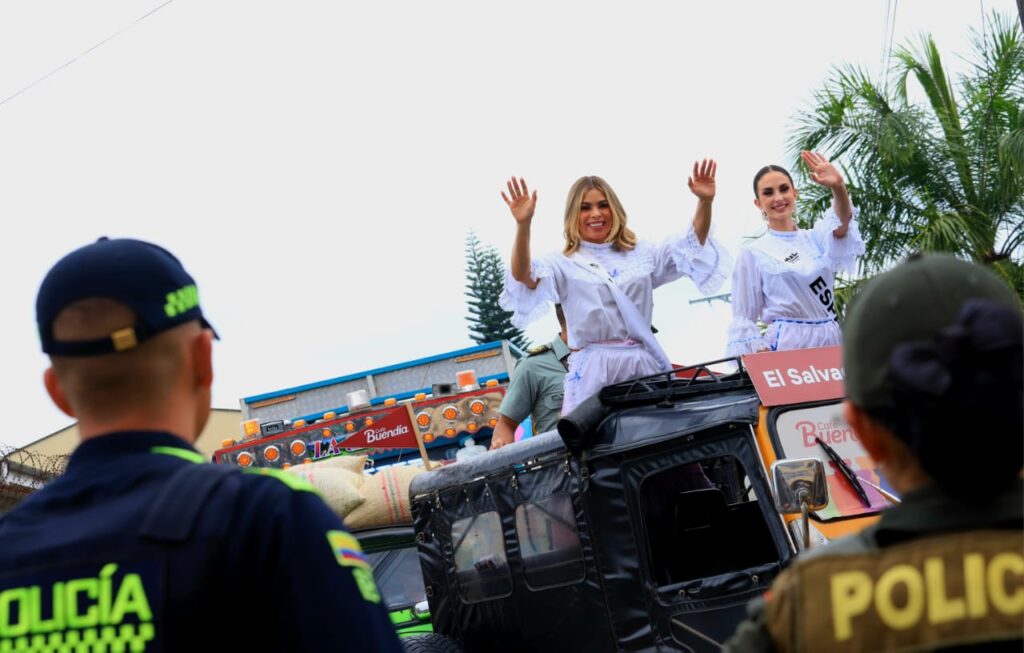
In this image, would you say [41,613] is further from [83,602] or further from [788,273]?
[788,273]

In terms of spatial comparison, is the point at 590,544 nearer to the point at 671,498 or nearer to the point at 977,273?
the point at 671,498

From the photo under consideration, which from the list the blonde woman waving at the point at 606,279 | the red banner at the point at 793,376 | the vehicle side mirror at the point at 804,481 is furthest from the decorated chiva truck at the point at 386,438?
the vehicle side mirror at the point at 804,481

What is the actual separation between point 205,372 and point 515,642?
16.4 feet

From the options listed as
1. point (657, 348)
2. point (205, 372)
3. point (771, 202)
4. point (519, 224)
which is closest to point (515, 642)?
point (657, 348)

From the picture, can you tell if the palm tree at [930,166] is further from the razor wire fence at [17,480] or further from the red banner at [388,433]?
the razor wire fence at [17,480]

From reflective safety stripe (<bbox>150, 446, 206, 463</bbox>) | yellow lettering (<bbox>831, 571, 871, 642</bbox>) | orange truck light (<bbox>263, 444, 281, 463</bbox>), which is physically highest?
reflective safety stripe (<bbox>150, 446, 206, 463</bbox>)

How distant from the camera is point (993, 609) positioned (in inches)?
65.4

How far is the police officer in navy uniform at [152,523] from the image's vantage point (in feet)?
5.82

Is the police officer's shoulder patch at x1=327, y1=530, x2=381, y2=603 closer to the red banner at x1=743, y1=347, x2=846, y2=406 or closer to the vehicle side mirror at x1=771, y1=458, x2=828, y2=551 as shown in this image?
the vehicle side mirror at x1=771, y1=458, x2=828, y2=551

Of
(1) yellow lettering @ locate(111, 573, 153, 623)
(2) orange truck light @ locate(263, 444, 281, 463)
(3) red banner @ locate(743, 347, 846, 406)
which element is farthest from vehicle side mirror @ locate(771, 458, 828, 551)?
(2) orange truck light @ locate(263, 444, 281, 463)

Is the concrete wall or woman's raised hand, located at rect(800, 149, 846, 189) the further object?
the concrete wall

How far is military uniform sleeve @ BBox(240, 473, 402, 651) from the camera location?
5.78 ft

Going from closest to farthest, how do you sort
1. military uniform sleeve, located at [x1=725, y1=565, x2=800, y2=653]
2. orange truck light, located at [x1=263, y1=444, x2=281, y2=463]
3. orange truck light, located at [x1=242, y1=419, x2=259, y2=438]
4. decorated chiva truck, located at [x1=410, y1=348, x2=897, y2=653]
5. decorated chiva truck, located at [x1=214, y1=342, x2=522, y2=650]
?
1. military uniform sleeve, located at [x1=725, y1=565, x2=800, y2=653]
2. decorated chiva truck, located at [x1=410, y1=348, x2=897, y2=653]
3. decorated chiva truck, located at [x1=214, y1=342, x2=522, y2=650]
4. orange truck light, located at [x1=263, y1=444, x2=281, y2=463]
5. orange truck light, located at [x1=242, y1=419, x2=259, y2=438]

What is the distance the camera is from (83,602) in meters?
1.82
